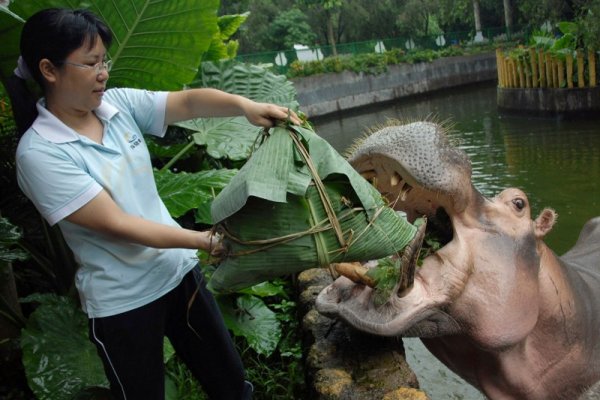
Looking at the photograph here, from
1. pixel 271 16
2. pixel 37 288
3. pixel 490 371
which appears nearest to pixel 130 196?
pixel 490 371

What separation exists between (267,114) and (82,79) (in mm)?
434

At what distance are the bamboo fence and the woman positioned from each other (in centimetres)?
957

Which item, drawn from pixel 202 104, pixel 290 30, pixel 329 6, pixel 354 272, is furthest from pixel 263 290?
pixel 290 30

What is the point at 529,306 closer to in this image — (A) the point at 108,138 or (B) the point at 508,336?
(B) the point at 508,336

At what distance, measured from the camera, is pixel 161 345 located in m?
1.71

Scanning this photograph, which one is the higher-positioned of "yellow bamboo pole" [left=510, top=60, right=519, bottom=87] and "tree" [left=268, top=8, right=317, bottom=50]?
"tree" [left=268, top=8, right=317, bottom=50]

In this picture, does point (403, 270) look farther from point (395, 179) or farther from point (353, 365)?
point (353, 365)

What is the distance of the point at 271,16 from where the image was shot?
2912 centimetres

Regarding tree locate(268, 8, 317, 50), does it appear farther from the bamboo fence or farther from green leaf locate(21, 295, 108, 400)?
green leaf locate(21, 295, 108, 400)

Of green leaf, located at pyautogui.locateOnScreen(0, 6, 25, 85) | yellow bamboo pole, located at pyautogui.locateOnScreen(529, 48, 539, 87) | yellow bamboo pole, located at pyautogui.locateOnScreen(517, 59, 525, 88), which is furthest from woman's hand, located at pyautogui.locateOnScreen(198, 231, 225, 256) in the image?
yellow bamboo pole, located at pyautogui.locateOnScreen(517, 59, 525, 88)

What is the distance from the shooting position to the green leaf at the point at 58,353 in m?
2.09

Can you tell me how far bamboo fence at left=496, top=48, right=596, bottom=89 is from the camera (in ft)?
32.9

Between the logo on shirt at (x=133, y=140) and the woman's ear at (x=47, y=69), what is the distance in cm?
23

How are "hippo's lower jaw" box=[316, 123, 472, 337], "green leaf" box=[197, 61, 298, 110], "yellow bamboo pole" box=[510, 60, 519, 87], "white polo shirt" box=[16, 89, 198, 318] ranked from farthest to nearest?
"yellow bamboo pole" box=[510, 60, 519, 87]
"green leaf" box=[197, 61, 298, 110]
"hippo's lower jaw" box=[316, 123, 472, 337]
"white polo shirt" box=[16, 89, 198, 318]
